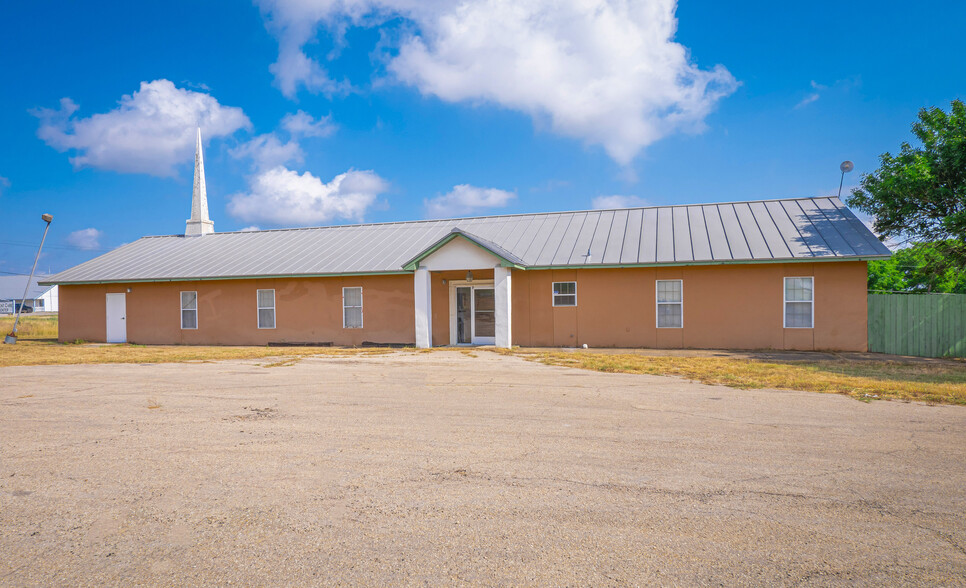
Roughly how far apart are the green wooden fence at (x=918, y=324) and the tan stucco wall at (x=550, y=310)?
1995mm

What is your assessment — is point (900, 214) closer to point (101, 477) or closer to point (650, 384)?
point (650, 384)

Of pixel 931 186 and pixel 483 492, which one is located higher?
pixel 931 186

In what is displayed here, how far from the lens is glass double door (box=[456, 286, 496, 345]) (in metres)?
19.4

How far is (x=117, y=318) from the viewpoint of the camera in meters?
22.4

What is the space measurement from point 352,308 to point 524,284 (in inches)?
237

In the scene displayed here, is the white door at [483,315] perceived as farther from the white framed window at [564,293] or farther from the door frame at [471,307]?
the white framed window at [564,293]

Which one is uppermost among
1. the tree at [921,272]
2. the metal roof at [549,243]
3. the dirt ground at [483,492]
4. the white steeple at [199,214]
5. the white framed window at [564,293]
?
the white steeple at [199,214]

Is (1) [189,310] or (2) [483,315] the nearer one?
(2) [483,315]

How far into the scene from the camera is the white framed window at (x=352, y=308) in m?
19.9

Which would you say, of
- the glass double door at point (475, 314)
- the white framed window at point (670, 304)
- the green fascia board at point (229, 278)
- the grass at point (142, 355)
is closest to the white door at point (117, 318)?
the green fascia board at point (229, 278)

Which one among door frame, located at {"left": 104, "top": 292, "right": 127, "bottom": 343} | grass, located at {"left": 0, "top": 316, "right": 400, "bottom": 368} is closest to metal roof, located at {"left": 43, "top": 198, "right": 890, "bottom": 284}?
door frame, located at {"left": 104, "top": 292, "right": 127, "bottom": 343}

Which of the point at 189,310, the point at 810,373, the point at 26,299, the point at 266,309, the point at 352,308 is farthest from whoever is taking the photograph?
the point at 26,299

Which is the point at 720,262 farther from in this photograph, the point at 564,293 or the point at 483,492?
the point at 483,492

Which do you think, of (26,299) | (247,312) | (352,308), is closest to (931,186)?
(352,308)
